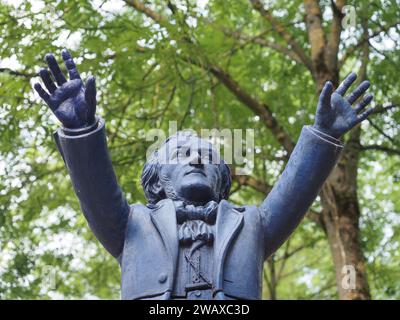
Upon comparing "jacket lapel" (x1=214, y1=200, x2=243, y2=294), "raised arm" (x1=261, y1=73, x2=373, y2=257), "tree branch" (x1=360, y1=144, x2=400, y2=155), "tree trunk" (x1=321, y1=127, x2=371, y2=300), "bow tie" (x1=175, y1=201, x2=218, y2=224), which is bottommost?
"jacket lapel" (x1=214, y1=200, x2=243, y2=294)

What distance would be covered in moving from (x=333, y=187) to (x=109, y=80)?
2779mm

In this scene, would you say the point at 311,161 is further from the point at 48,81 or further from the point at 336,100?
the point at 48,81

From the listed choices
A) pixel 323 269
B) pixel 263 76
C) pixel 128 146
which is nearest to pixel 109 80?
pixel 128 146

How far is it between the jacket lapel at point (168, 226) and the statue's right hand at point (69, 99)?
2.11 feet

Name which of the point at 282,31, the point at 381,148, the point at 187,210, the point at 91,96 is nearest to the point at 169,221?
the point at 187,210

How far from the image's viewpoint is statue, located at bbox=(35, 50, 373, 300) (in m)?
5.16

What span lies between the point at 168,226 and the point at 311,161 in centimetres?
87

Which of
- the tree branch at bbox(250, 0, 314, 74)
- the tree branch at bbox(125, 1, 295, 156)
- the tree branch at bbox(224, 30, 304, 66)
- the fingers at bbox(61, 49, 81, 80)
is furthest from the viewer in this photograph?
the tree branch at bbox(224, 30, 304, 66)

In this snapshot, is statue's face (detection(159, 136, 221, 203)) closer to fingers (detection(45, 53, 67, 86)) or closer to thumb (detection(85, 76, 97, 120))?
thumb (detection(85, 76, 97, 120))

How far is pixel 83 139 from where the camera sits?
16.9ft

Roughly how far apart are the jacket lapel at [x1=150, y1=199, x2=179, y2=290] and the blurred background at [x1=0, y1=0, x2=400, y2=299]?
4.99m

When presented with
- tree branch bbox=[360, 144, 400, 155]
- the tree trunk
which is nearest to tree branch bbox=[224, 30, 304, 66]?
tree branch bbox=[360, 144, 400, 155]
